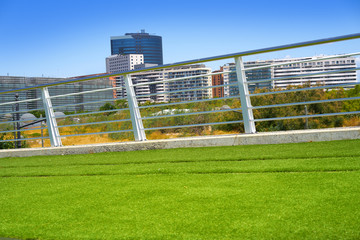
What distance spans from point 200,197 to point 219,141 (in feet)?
8.61

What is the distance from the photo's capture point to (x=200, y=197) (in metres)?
2.99

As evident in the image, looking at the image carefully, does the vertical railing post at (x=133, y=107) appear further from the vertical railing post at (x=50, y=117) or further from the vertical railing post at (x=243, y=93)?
the vertical railing post at (x=243, y=93)

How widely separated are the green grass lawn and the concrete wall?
0.74 ft

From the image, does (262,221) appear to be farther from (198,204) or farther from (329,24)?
(329,24)

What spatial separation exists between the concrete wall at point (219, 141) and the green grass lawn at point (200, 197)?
23cm

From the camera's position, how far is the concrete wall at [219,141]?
4.90 metres

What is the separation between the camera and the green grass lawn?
7.49ft

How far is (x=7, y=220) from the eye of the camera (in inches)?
114

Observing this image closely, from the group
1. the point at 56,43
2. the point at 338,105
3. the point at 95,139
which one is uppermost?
the point at 56,43

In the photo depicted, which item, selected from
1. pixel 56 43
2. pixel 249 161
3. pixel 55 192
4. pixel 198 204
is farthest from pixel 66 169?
pixel 56 43

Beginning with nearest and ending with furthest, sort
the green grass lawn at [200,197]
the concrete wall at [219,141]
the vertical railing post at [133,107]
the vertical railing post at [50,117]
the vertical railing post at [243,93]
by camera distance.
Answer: the green grass lawn at [200,197] < the concrete wall at [219,141] < the vertical railing post at [243,93] < the vertical railing post at [133,107] < the vertical railing post at [50,117]

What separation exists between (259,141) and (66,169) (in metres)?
2.59

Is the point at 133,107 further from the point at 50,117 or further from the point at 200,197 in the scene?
the point at 200,197

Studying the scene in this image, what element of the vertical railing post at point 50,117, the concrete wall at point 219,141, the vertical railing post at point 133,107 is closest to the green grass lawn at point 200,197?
the concrete wall at point 219,141
